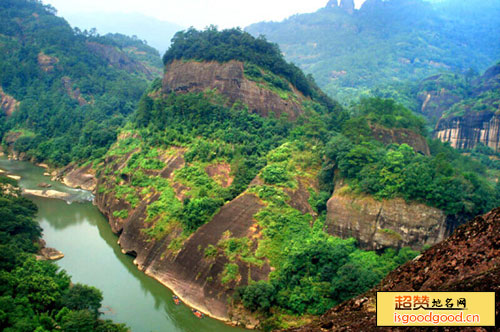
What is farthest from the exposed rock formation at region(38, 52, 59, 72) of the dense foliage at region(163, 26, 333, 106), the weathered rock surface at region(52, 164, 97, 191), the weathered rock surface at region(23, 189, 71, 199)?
the weathered rock surface at region(23, 189, 71, 199)

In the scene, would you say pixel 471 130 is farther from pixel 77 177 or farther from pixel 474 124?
pixel 77 177

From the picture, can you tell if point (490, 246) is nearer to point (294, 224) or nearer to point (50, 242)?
point (294, 224)

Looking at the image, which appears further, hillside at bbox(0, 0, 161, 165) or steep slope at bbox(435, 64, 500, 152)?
steep slope at bbox(435, 64, 500, 152)

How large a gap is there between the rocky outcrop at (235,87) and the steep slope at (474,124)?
24028mm

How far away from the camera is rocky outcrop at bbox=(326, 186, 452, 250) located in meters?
20.8

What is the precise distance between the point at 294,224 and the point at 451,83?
57703mm

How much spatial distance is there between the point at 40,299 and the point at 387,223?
16.3 metres

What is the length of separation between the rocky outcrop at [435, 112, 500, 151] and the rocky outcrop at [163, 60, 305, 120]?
78.7 feet

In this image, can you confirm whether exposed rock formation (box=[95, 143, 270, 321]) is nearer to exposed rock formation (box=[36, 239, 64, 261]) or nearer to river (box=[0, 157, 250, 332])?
river (box=[0, 157, 250, 332])

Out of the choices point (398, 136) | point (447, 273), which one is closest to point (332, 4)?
point (398, 136)

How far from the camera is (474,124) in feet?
163

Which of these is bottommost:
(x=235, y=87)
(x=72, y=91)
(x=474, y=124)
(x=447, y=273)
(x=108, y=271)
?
(x=108, y=271)

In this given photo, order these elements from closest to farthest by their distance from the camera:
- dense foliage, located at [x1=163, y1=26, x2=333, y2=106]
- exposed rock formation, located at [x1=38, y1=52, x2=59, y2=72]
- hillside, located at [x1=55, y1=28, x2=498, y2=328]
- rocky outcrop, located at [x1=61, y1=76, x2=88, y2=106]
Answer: hillside, located at [x1=55, y1=28, x2=498, y2=328] < dense foliage, located at [x1=163, y1=26, x2=333, y2=106] < rocky outcrop, located at [x1=61, y1=76, x2=88, y2=106] < exposed rock formation, located at [x1=38, y1=52, x2=59, y2=72]

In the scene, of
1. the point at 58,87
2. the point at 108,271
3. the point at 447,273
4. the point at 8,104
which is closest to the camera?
the point at 447,273
